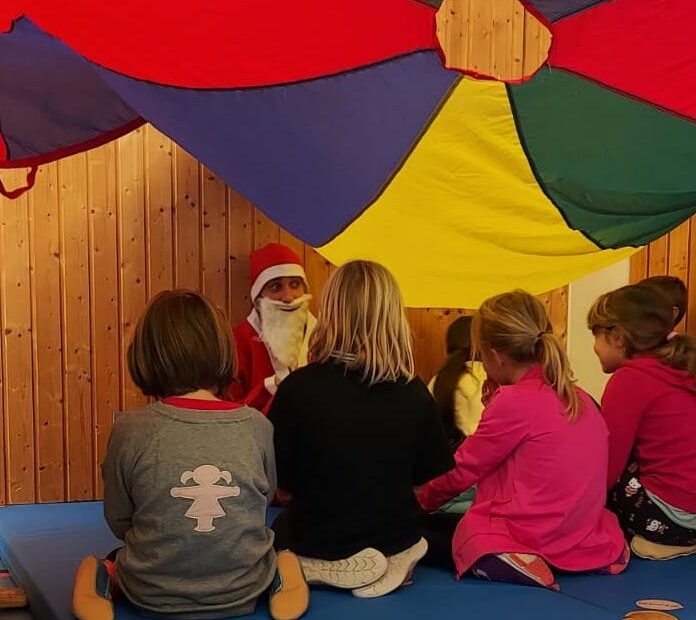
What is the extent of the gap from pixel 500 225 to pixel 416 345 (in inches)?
54.5

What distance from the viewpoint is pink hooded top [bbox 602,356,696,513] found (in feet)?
8.86

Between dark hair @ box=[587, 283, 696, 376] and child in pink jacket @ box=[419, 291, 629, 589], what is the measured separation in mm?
389

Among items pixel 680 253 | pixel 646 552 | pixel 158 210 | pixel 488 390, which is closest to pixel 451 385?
pixel 488 390

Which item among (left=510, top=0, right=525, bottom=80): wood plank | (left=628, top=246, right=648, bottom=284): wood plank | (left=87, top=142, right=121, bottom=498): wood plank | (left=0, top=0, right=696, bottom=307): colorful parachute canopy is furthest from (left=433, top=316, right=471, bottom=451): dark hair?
(left=628, top=246, right=648, bottom=284): wood plank

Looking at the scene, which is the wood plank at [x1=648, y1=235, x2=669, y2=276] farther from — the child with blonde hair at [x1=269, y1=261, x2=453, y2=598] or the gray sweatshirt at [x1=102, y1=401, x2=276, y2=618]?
the gray sweatshirt at [x1=102, y1=401, x2=276, y2=618]

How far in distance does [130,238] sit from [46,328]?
456 millimetres

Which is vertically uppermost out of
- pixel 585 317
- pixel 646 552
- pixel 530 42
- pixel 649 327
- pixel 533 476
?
pixel 530 42

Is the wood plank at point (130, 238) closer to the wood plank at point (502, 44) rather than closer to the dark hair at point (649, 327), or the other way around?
the wood plank at point (502, 44)

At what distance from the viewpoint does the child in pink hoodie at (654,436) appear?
2691 mm

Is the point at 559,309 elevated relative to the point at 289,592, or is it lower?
elevated

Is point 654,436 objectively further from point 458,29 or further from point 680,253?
point 680,253

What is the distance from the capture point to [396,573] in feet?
7.46

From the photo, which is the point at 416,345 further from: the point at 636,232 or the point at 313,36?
the point at 313,36

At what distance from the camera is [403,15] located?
2297mm
